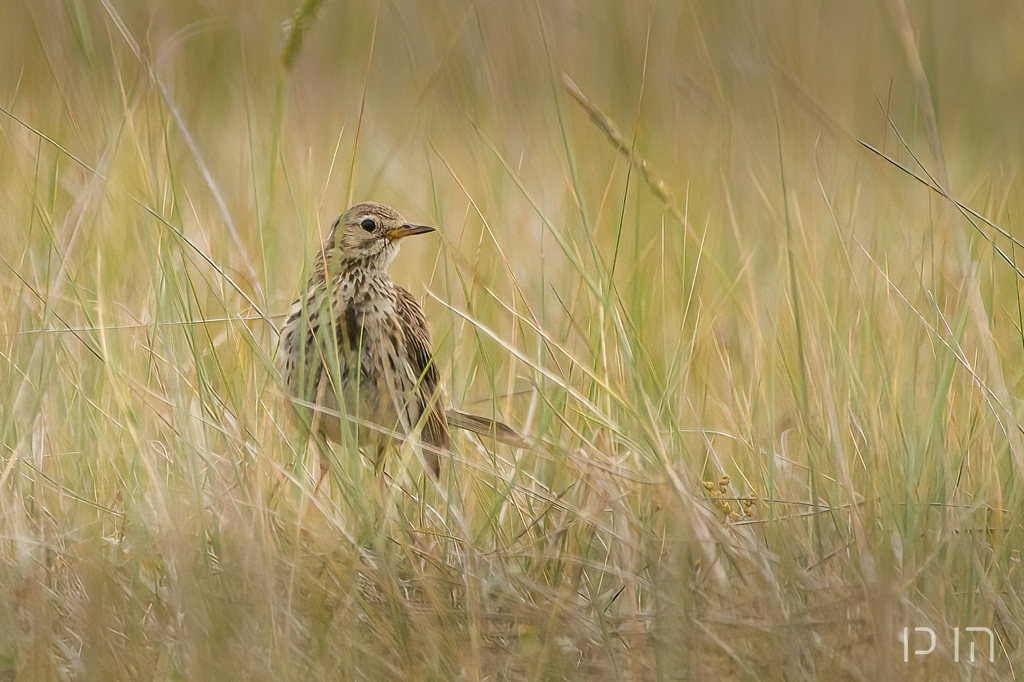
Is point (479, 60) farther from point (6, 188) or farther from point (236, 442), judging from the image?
point (6, 188)

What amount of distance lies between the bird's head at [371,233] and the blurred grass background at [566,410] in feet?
0.58

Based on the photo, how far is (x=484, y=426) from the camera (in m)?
2.84

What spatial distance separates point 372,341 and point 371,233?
0.36 metres

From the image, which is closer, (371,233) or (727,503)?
(727,503)

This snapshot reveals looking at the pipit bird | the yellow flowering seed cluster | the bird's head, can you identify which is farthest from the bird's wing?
the yellow flowering seed cluster

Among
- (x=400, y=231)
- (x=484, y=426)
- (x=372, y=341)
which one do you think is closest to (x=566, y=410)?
(x=484, y=426)

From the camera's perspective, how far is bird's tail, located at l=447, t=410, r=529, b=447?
259 cm

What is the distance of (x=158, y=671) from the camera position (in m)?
1.93

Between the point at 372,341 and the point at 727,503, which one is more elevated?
the point at 372,341

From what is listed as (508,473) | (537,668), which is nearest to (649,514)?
(537,668)

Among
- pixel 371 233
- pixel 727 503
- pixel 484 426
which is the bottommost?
pixel 727 503

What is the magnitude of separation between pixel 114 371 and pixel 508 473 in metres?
0.87

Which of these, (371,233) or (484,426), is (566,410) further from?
(371,233)

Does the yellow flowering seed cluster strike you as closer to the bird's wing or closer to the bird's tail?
the bird's tail
